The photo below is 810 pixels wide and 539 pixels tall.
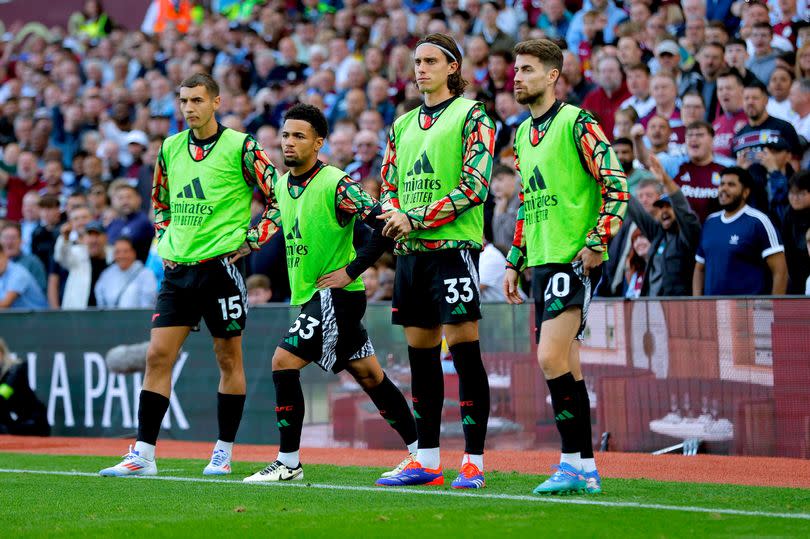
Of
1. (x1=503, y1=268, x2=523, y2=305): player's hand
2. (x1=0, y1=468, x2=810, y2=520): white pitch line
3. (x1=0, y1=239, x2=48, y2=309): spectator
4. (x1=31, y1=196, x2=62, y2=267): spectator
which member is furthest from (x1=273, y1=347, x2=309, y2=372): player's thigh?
(x1=31, y1=196, x2=62, y2=267): spectator

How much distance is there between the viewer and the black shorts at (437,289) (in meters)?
7.11

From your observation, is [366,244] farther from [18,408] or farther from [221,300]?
[18,408]

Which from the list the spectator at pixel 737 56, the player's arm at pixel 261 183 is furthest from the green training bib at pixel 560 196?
the spectator at pixel 737 56

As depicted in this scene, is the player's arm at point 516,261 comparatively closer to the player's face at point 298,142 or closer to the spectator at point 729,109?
the player's face at point 298,142

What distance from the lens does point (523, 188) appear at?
7.09 m

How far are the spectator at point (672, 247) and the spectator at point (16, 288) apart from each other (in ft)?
26.3

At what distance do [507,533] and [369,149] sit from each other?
9306 millimetres

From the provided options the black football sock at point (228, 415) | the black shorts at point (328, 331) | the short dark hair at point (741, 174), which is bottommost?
the black football sock at point (228, 415)

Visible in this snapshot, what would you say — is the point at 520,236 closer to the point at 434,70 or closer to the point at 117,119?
the point at 434,70

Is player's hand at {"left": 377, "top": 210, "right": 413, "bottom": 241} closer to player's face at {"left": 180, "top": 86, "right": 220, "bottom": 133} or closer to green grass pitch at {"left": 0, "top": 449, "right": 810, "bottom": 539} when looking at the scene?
green grass pitch at {"left": 0, "top": 449, "right": 810, "bottom": 539}

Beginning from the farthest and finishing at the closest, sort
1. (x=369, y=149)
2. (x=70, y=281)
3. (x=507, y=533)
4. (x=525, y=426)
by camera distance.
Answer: (x=70, y=281) < (x=369, y=149) < (x=525, y=426) < (x=507, y=533)

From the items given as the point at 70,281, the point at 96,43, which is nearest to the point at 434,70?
the point at 70,281

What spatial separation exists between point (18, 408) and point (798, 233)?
8.39 metres

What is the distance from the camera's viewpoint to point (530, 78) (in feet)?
22.9
